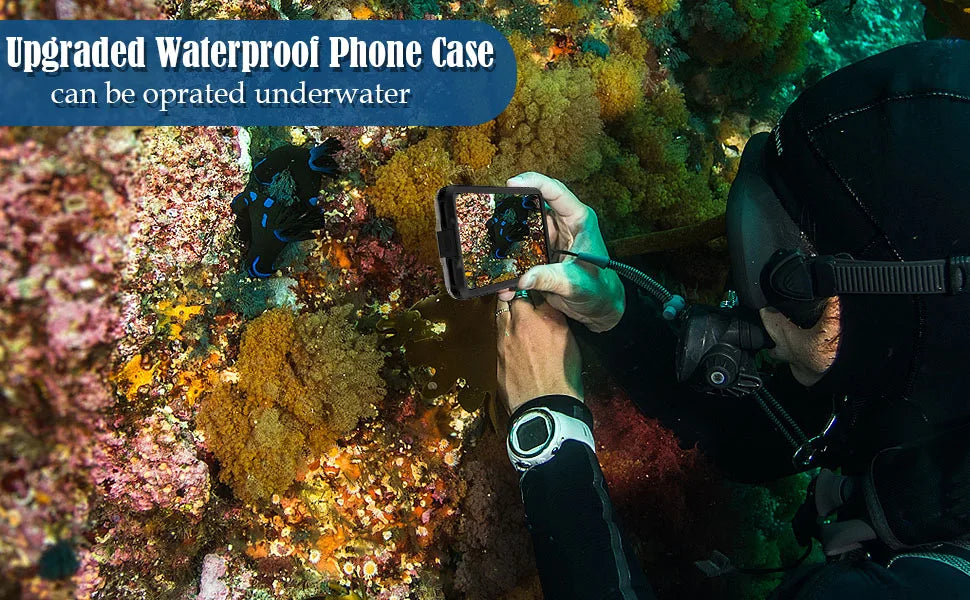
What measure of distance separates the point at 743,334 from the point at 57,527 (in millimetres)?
1751

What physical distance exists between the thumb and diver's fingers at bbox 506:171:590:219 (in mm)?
284

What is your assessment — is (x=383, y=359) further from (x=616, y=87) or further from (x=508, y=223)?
(x=616, y=87)

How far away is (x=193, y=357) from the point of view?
2.04 metres

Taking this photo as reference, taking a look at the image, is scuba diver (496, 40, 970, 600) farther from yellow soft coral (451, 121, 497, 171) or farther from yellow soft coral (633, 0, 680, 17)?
yellow soft coral (633, 0, 680, 17)

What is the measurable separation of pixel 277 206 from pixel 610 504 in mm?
1742

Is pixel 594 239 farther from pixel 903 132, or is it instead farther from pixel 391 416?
pixel 391 416

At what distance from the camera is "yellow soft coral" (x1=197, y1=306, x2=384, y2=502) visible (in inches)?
82.0

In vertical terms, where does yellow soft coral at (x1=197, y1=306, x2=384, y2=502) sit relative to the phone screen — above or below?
below

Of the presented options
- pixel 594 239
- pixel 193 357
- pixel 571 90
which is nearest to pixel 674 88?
pixel 571 90

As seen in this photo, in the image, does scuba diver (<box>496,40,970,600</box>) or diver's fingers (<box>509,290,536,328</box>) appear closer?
scuba diver (<box>496,40,970,600</box>)

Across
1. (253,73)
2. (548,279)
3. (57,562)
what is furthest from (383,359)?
(57,562)

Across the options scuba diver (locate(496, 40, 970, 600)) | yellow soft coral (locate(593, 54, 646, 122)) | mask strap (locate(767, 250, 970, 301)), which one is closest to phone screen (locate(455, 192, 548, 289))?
scuba diver (locate(496, 40, 970, 600))

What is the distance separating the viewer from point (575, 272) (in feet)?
6.48

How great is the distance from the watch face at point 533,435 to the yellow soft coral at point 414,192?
908mm
